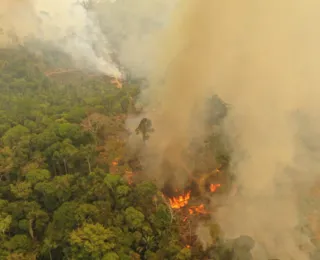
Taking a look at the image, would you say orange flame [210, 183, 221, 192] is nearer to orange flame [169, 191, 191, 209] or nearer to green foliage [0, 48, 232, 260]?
orange flame [169, 191, 191, 209]

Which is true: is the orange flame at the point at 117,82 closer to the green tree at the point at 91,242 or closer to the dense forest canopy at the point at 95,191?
the dense forest canopy at the point at 95,191

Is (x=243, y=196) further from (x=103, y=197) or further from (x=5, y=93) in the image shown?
(x=5, y=93)

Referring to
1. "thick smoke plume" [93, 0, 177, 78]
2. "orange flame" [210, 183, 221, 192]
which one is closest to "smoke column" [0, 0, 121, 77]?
"thick smoke plume" [93, 0, 177, 78]

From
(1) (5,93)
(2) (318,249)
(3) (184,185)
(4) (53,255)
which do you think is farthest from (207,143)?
(1) (5,93)

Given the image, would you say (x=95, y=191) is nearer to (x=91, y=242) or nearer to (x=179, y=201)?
(x=91, y=242)

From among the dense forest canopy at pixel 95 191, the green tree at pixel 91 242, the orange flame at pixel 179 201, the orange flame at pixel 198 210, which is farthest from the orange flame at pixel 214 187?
the green tree at pixel 91 242

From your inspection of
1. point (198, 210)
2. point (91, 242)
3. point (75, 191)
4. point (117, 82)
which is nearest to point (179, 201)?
point (198, 210)
